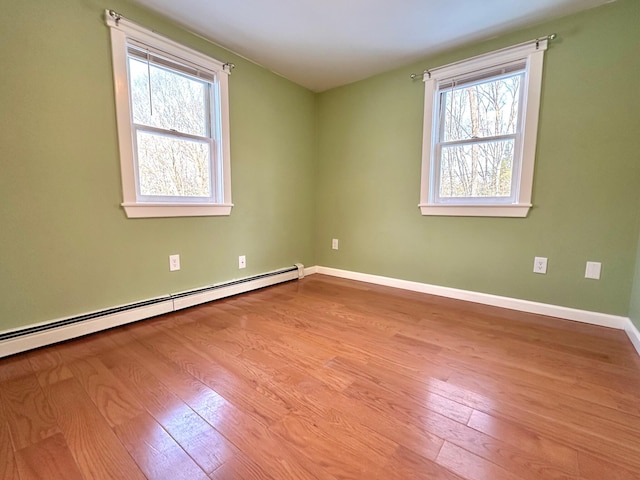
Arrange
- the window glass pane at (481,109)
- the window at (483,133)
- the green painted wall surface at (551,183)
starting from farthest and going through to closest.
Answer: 1. the window glass pane at (481,109)
2. the window at (483,133)
3. the green painted wall surface at (551,183)

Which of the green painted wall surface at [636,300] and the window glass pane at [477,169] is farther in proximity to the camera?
the window glass pane at [477,169]

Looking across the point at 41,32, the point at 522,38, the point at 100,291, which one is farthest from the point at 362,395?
the point at 522,38

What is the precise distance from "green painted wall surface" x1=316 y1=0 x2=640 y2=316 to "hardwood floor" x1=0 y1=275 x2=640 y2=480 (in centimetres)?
47

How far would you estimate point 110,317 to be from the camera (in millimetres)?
1987

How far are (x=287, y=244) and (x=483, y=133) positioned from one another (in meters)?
2.21

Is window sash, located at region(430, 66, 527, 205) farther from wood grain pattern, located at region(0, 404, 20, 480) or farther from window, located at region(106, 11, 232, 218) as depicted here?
wood grain pattern, located at region(0, 404, 20, 480)

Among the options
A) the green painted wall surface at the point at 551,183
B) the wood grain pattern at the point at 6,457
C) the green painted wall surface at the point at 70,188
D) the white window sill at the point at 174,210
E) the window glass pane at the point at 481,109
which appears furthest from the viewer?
the window glass pane at the point at 481,109

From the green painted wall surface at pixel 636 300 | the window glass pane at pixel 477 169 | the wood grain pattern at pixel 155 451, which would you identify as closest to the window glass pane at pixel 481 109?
the window glass pane at pixel 477 169

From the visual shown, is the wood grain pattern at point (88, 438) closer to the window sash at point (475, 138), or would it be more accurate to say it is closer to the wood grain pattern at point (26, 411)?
the wood grain pattern at point (26, 411)

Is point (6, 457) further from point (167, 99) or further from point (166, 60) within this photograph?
point (166, 60)

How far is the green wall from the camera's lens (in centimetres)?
167

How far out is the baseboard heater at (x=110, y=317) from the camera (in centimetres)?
166

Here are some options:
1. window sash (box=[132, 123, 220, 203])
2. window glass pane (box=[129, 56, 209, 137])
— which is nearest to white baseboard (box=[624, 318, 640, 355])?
window sash (box=[132, 123, 220, 203])

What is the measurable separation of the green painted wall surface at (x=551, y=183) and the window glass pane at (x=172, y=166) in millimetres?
1638
